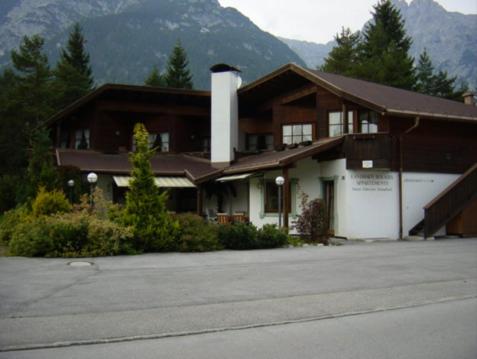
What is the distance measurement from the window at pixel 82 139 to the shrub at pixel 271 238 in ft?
53.9

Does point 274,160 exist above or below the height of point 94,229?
above

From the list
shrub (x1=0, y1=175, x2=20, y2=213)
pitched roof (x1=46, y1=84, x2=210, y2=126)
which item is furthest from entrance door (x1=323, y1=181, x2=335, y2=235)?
shrub (x1=0, y1=175, x2=20, y2=213)

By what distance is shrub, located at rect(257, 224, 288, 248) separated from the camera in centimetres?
1627

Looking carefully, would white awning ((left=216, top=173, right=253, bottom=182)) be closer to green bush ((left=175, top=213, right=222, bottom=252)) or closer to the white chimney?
the white chimney

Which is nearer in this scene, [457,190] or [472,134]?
[457,190]

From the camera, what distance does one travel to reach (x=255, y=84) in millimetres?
24938

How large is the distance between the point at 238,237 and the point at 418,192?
28.8 feet

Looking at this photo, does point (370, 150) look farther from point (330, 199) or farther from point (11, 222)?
point (11, 222)

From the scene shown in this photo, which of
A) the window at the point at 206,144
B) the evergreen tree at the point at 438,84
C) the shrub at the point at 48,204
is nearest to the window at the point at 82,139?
the window at the point at 206,144

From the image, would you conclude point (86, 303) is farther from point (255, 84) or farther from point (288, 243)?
point (255, 84)

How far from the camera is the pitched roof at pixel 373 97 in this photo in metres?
19.8

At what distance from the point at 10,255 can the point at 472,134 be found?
18320 mm

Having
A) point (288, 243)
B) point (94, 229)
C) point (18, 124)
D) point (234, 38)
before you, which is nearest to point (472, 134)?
point (288, 243)

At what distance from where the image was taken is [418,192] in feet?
69.0
